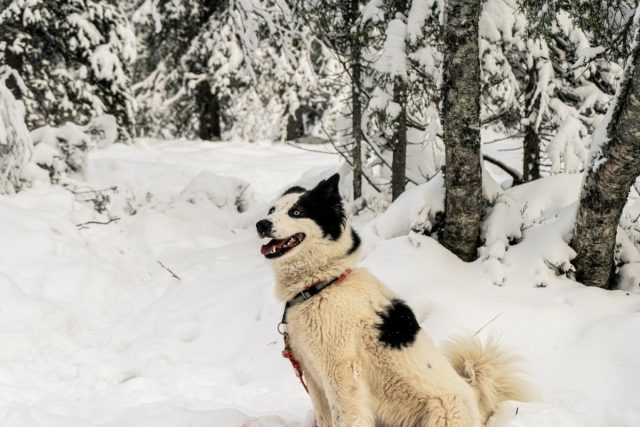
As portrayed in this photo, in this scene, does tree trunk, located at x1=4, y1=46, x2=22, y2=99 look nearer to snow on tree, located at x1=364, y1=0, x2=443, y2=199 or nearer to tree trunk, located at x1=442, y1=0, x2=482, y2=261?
snow on tree, located at x1=364, y1=0, x2=443, y2=199

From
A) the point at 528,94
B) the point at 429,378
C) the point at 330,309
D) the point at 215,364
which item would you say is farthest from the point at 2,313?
the point at 528,94

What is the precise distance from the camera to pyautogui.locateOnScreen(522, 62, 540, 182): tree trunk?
7406 millimetres

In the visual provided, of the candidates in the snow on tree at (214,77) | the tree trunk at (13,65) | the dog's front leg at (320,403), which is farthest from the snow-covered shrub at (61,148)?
the dog's front leg at (320,403)

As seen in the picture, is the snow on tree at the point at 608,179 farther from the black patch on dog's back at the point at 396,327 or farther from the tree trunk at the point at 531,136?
the tree trunk at the point at 531,136

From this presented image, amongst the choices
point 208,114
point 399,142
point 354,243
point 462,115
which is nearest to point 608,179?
point 462,115

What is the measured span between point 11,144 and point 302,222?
7.18 m

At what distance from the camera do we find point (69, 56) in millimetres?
12172

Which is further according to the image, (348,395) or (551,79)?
(551,79)

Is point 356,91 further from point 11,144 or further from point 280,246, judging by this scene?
point 280,246

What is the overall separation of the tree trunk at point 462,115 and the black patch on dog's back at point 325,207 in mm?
2053

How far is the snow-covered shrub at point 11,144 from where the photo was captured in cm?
798

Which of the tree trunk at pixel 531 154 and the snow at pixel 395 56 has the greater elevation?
the snow at pixel 395 56

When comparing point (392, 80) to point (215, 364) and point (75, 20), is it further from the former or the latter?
point (75, 20)

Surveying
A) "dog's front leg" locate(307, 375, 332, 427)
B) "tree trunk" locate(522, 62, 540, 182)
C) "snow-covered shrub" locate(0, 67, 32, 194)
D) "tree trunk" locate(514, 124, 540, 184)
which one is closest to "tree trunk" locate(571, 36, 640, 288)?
"dog's front leg" locate(307, 375, 332, 427)
